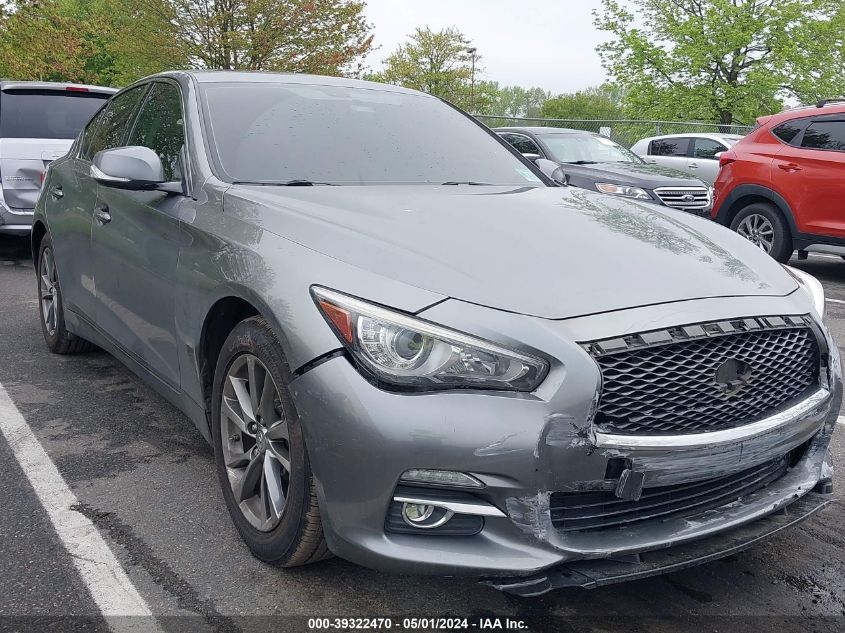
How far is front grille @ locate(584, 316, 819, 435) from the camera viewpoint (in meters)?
2.15

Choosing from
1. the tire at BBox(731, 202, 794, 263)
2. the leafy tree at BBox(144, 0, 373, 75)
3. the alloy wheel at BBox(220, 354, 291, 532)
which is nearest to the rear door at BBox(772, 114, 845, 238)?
the tire at BBox(731, 202, 794, 263)

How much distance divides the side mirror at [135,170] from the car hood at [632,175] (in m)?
7.66

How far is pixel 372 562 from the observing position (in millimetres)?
2180

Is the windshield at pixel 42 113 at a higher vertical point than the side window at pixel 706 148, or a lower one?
higher

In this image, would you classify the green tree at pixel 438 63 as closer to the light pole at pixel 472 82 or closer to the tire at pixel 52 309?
the light pole at pixel 472 82

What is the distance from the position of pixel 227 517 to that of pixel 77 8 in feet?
163

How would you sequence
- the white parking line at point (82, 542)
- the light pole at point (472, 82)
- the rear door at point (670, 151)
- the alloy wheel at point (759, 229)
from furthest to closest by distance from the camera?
the light pole at point (472, 82) → the rear door at point (670, 151) → the alloy wheel at point (759, 229) → the white parking line at point (82, 542)

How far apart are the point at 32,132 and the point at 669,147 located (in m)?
11.5

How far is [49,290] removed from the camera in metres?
5.10

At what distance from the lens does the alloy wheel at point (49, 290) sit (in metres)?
4.97

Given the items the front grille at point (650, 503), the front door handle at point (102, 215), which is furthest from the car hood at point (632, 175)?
the front grille at point (650, 503)

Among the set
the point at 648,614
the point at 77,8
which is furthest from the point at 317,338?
the point at 77,8

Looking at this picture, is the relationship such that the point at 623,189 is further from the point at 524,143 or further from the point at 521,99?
the point at 521,99

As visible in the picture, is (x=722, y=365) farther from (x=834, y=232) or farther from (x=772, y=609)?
(x=834, y=232)
